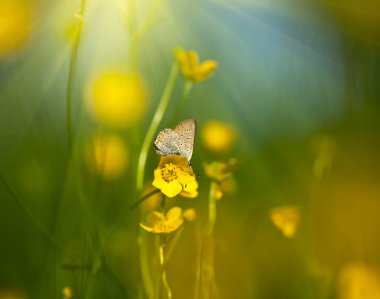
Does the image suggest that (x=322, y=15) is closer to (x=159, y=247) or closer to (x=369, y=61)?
(x=369, y=61)

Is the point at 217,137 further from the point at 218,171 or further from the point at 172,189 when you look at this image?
the point at 172,189

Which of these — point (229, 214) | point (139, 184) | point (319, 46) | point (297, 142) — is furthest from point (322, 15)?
point (139, 184)

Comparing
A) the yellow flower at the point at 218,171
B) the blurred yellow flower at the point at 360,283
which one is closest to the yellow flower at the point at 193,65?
the yellow flower at the point at 218,171

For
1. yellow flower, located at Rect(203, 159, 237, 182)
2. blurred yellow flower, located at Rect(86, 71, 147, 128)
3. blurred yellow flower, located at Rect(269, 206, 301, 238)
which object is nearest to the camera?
yellow flower, located at Rect(203, 159, 237, 182)

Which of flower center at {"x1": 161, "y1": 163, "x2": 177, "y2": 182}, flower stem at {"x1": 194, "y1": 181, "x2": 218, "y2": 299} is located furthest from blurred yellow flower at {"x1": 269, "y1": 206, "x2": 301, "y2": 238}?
flower center at {"x1": 161, "y1": 163, "x2": 177, "y2": 182}

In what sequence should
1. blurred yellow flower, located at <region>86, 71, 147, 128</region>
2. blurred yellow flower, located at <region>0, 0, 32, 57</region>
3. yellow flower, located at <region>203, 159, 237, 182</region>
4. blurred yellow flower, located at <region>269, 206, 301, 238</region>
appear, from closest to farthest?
yellow flower, located at <region>203, 159, 237, 182</region>, blurred yellow flower, located at <region>269, 206, 301, 238</region>, blurred yellow flower, located at <region>0, 0, 32, 57</region>, blurred yellow flower, located at <region>86, 71, 147, 128</region>

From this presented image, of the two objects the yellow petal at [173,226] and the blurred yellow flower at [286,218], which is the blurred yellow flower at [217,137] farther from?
the yellow petal at [173,226]

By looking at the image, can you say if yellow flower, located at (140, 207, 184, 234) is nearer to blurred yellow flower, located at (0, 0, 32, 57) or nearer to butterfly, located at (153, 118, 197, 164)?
butterfly, located at (153, 118, 197, 164)
